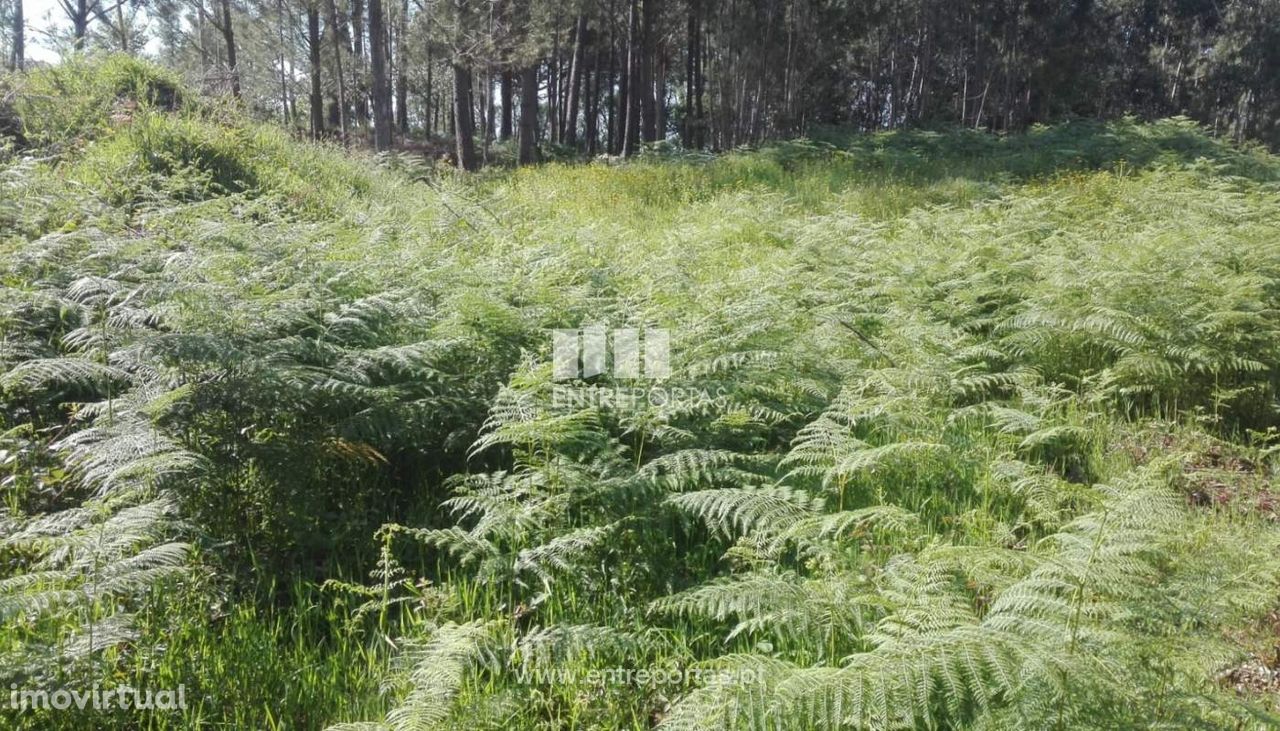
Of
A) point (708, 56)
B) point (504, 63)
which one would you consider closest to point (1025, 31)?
point (708, 56)

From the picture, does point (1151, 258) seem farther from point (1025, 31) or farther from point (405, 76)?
point (1025, 31)

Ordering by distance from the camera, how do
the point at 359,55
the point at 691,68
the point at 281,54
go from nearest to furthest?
1. the point at 691,68
2. the point at 359,55
3. the point at 281,54

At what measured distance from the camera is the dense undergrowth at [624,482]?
7.39ft

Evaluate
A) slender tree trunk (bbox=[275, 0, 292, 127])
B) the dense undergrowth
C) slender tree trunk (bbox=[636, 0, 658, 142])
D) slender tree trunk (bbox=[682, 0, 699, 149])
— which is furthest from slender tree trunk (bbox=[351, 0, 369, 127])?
the dense undergrowth

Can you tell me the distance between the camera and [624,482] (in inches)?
131

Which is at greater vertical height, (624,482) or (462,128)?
(462,128)

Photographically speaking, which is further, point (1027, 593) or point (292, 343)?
point (292, 343)

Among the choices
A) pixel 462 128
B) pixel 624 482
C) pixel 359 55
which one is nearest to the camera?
pixel 624 482

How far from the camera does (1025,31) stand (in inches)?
1518

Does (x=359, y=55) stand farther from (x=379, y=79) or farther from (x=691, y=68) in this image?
(x=379, y=79)

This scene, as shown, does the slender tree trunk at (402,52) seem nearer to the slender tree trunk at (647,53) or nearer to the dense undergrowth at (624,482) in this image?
the slender tree trunk at (647,53)

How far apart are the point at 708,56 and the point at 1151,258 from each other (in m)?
33.9

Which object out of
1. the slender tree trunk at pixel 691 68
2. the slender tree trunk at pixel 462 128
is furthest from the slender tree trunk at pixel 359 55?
the slender tree trunk at pixel 691 68

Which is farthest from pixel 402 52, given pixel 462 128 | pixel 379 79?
pixel 379 79
